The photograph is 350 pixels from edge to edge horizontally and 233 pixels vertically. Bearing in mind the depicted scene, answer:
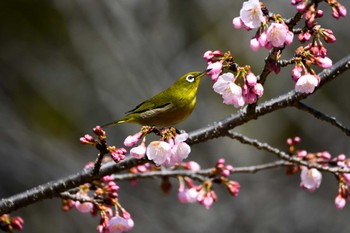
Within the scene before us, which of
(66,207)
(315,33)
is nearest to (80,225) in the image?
(66,207)

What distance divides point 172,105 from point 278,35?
0.79 m

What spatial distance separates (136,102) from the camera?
26.2 ft

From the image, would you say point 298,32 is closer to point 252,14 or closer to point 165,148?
point 252,14

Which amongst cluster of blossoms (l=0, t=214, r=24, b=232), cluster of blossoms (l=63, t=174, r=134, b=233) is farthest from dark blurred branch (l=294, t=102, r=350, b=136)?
cluster of blossoms (l=0, t=214, r=24, b=232)

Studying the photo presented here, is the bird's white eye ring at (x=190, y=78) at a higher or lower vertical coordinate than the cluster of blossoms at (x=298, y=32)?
higher

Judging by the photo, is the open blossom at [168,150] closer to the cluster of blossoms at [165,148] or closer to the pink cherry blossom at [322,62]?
the cluster of blossoms at [165,148]

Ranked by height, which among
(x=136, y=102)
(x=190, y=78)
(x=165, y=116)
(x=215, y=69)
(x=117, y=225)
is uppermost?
(x=136, y=102)

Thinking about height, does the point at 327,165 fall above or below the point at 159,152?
above

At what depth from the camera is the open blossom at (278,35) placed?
1855mm

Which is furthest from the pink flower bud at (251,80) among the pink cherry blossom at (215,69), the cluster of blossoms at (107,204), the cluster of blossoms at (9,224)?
the cluster of blossoms at (9,224)

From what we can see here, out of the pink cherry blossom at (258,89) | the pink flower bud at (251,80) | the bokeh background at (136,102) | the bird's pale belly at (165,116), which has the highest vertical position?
the bokeh background at (136,102)

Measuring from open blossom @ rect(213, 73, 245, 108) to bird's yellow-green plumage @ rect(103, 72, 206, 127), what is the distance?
1.43 ft

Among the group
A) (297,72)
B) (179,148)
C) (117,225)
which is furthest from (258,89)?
(117,225)

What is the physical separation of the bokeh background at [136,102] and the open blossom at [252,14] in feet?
17.4
